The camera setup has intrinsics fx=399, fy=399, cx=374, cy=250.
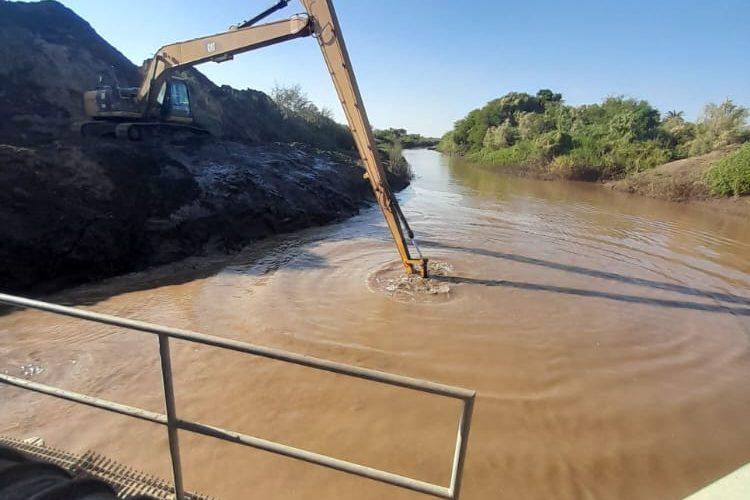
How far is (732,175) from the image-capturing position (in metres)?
15.5

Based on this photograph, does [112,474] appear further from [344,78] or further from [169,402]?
[344,78]

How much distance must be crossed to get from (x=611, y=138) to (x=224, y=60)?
955 inches

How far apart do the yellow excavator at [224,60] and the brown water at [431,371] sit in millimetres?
1640

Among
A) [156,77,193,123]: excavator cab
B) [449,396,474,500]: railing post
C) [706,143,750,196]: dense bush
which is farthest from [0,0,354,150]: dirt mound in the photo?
[706,143,750,196]: dense bush

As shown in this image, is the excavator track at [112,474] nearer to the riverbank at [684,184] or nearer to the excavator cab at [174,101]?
the excavator cab at [174,101]

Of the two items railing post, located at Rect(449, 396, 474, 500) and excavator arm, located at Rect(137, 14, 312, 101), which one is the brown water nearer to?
railing post, located at Rect(449, 396, 474, 500)

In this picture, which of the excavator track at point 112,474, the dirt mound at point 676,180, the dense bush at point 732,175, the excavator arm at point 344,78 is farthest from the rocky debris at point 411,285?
the dirt mound at point 676,180


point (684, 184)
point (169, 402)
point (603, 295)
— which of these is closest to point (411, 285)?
point (603, 295)

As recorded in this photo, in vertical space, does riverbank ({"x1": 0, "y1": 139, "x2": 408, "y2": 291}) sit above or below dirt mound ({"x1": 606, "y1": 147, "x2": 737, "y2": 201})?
below

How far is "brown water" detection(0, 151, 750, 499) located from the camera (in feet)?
9.74

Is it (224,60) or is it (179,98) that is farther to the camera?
(179,98)

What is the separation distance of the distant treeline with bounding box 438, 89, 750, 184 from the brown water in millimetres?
Result: 16295

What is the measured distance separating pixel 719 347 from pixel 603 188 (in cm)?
1802

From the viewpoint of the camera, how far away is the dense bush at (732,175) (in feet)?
49.6
